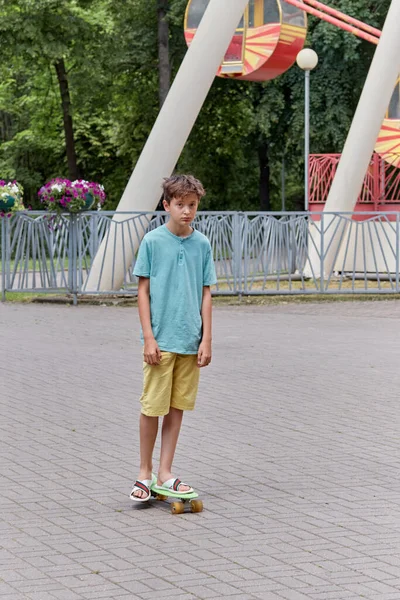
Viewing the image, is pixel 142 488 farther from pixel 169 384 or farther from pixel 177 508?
pixel 169 384

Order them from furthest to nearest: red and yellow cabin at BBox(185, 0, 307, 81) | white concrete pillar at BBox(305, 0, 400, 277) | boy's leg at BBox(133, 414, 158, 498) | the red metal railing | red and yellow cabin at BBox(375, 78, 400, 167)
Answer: the red metal railing, red and yellow cabin at BBox(375, 78, 400, 167), red and yellow cabin at BBox(185, 0, 307, 81), white concrete pillar at BBox(305, 0, 400, 277), boy's leg at BBox(133, 414, 158, 498)

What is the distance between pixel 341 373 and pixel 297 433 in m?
3.13

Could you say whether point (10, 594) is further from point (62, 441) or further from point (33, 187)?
point (33, 187)

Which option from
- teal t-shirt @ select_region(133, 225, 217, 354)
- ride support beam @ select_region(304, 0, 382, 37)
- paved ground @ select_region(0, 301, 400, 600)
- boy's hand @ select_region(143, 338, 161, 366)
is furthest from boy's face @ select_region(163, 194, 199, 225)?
ride support beam @ select_region(304, 0, 382, 37)

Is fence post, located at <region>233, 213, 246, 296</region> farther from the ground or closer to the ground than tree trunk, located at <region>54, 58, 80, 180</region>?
closer to the ground

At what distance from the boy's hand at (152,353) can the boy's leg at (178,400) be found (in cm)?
16

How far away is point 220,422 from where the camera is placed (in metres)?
8.67

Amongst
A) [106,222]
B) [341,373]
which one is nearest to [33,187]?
[106,222]

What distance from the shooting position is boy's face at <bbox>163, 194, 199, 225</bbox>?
20.0 ft

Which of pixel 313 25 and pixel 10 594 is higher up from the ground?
pixel 313 25

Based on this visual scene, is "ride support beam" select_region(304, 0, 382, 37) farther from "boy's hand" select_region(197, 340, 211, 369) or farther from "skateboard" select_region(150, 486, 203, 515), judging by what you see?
"skateboard" select_region(150, 486, 203, 515)

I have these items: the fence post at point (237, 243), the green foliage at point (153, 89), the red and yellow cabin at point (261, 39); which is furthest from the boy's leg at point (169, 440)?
the green foliage at point (153, 89)

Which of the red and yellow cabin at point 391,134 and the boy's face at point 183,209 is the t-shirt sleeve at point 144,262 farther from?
the red and yellow cabin at point 391,134

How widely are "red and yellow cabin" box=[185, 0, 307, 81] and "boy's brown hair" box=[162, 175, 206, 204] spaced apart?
678 inches
